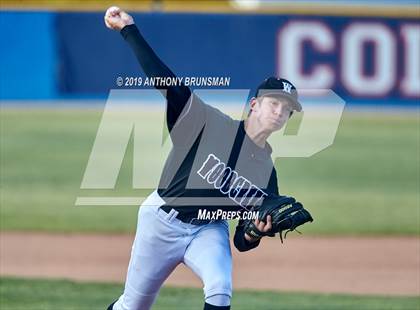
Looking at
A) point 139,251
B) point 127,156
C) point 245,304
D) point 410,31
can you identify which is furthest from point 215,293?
point 410,31

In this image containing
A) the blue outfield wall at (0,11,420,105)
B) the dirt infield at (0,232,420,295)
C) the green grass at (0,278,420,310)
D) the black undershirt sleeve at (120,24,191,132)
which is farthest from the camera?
the blue outfield wall at (0,11,420,105)

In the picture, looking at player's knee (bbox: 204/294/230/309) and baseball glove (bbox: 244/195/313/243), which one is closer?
player's knee (bbox: 204/294/230/309)

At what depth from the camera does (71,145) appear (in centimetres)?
1925

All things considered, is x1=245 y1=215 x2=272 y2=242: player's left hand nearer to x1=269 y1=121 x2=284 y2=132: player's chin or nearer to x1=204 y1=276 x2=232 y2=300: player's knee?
x1=204 y1=276 x2=232 y2=300: player's knee

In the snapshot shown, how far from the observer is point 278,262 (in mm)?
10844

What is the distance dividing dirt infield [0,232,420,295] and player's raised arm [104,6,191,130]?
4236mm

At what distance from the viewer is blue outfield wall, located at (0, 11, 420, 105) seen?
2358cm

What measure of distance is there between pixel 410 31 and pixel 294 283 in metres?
15.3

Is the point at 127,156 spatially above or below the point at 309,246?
above

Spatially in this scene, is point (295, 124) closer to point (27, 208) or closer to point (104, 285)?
point (27, 208)

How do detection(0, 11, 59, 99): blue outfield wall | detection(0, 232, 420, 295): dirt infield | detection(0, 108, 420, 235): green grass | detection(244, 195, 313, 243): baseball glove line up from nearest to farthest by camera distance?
detection(244, 195, 313, 243): baseball glove, detection(0, 232, 420, 295): dirt infield, detection(0, 108, 420, 235): green grass, detection(0, 11, 59, 99): blue outfield wall

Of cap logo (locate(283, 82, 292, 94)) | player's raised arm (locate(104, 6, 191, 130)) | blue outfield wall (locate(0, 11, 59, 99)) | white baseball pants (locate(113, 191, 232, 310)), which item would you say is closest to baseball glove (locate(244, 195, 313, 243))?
white baseball pants (locate(113, 191, 232, 310))

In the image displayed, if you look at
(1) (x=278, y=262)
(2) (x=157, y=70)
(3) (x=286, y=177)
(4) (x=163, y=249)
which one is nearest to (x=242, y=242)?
(4) (x=163, y=249)

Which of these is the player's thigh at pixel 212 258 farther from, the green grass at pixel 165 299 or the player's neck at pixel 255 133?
the green grass at pixel 165 299
